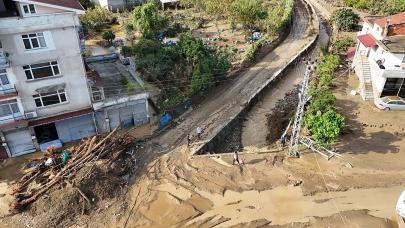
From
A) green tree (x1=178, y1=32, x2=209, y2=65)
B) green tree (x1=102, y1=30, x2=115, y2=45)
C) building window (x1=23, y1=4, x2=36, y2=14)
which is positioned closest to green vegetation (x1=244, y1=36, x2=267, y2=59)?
green tree (x1=178, y1=32, x2=209, y2=65)

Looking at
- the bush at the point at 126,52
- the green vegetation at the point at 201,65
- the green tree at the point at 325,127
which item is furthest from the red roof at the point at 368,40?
the bush at the point at 126,52

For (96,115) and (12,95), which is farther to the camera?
(96,115)

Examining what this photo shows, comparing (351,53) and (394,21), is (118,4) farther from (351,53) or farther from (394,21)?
(394,21)

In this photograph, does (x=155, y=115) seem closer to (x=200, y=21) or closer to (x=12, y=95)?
(x=12, y=95)

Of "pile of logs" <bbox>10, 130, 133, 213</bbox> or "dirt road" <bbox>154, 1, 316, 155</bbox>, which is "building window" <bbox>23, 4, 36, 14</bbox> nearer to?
"pile of logs" <bbox>10, 130, 133, 213</bbox>

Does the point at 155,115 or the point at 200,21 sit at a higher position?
the point at 200,21

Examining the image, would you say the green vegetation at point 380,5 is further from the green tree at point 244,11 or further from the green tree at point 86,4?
the green tree at point 86,4

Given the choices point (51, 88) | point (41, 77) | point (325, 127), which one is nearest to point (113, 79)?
point (51, 88)

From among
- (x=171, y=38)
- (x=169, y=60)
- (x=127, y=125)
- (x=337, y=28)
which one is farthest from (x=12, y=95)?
(x=337, y=28)
